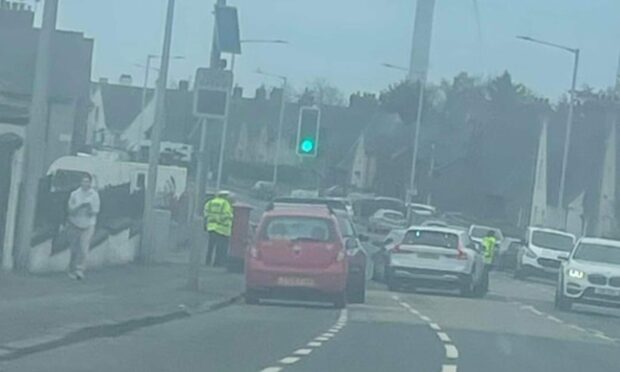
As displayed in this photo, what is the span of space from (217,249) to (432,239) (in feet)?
17.4

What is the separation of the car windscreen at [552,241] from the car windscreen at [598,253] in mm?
18477

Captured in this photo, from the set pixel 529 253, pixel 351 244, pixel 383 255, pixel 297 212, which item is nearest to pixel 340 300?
pixel 297 212

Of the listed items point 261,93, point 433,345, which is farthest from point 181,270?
point 261,93

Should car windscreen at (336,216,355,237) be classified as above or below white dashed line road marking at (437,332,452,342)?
above

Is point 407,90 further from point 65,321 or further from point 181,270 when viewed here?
point 65,321

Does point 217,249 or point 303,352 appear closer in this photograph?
point 303,352

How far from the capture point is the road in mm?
18406

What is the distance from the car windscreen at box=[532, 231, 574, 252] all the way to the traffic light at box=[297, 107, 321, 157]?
2211 centimetres

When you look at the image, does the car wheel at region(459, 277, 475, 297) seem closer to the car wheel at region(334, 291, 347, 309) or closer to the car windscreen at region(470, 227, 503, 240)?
the car wheel at region(334, 291, 347, 309)

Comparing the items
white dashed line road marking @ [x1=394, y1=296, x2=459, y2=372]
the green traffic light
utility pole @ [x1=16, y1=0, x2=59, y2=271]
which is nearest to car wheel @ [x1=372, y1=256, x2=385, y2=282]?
the green traffic light

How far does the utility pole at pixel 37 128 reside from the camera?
2864 centimetres

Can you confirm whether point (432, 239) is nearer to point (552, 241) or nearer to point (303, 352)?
point (552, 241)

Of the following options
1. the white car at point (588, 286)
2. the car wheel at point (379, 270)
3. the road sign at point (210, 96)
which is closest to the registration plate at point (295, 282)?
the road sign at point (210, 96)

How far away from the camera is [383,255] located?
4306cm
